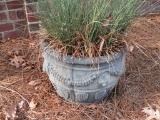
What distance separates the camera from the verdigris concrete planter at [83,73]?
5.82ft

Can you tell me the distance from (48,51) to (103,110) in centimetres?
61

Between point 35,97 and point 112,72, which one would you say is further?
point 35,97

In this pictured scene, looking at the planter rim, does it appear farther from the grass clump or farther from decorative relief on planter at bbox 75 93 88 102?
decorative relief on planter at bbox 75 93 88 102

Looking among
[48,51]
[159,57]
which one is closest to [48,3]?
[48,51]

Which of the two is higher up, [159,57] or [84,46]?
[84,46]

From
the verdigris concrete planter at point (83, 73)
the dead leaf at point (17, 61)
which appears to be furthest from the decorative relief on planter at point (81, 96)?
the dead leaf at point (17, 61)

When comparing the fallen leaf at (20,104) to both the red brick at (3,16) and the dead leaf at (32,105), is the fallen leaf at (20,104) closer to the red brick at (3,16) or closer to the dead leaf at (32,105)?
the dead leaf at (32,105)

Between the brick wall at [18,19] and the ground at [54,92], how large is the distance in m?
0.14

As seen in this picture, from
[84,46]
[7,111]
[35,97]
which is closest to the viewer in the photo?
[84,46]

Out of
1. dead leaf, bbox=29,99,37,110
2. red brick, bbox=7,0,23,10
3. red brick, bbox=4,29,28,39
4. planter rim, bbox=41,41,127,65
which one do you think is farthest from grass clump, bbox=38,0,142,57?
red brick, bbox=4,29,28,39

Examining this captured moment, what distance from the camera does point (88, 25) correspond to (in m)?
1.78

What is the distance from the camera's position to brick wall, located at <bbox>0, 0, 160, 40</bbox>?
8.80ft

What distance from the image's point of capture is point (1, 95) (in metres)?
2.13

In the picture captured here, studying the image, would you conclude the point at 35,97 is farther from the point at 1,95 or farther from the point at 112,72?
the point at 112,72
